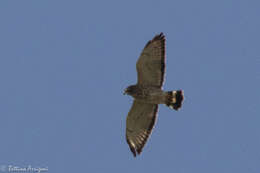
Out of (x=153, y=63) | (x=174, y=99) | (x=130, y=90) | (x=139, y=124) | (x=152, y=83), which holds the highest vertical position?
(x=153, y=63)

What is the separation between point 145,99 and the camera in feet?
54.5

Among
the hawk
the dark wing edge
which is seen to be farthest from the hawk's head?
the dark wing edge

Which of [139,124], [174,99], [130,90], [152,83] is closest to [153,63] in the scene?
[152,83]

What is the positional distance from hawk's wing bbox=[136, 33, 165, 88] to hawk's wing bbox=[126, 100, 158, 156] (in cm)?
73

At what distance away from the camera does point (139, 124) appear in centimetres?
1725

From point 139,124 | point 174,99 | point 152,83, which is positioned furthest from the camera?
point 139,124

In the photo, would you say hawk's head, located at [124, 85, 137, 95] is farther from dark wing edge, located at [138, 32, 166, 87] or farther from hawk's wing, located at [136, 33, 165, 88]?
dark wing edge, located at [138, 32, 166, 87]

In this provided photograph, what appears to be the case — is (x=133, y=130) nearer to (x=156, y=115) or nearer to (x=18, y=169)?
(x=156, y=115)

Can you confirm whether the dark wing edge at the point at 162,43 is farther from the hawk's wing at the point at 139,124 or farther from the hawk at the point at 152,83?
the hawk's wing at the point at 139,124

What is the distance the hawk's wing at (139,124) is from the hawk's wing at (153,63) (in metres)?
0.73

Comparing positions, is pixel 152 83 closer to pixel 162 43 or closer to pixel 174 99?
pixel 174 99

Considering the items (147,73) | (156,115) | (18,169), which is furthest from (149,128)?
(18,169)

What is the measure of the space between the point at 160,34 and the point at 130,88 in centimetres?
163

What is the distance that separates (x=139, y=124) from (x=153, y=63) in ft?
5.88
